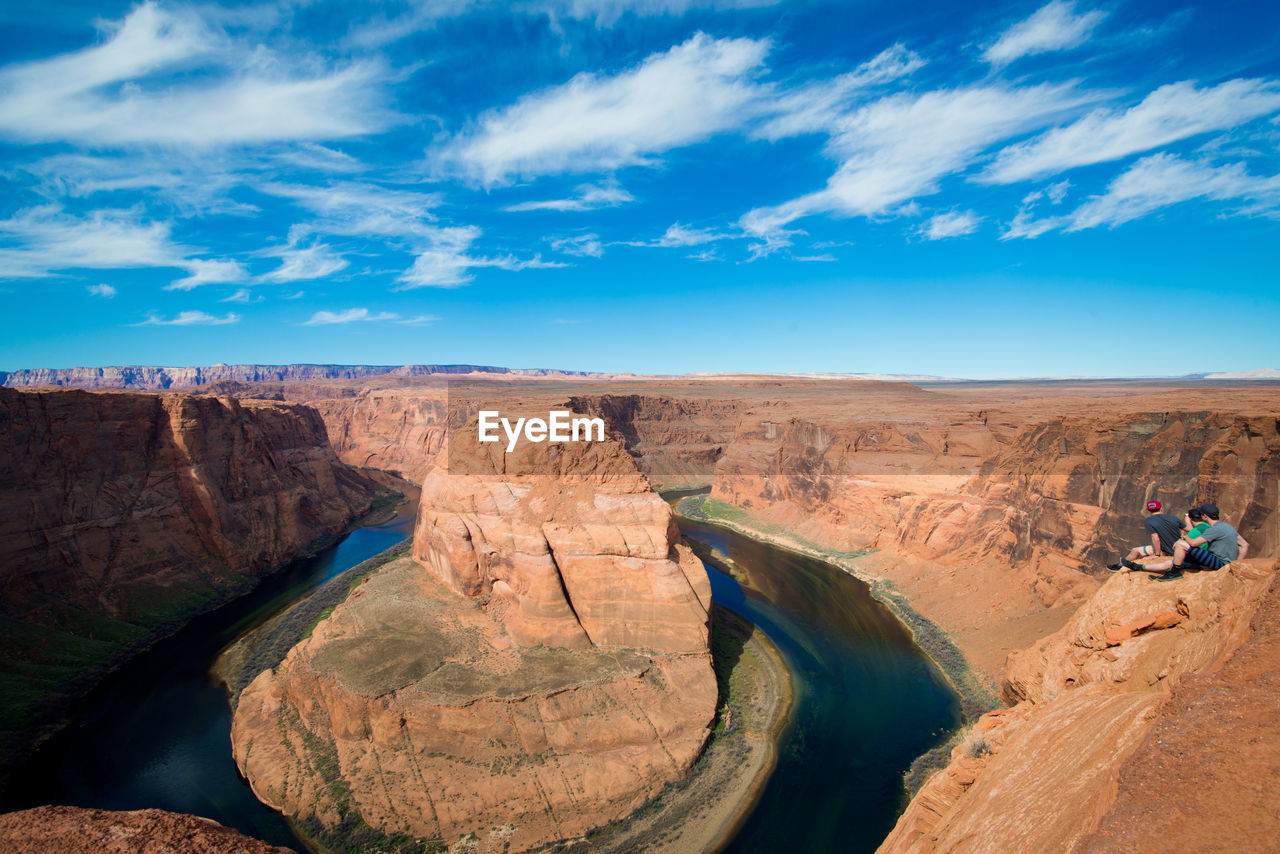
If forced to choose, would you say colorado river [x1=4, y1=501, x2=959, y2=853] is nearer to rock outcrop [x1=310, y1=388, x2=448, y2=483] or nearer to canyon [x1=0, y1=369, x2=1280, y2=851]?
canyon [x1=0, y1=369, x2=1280, y2=851]

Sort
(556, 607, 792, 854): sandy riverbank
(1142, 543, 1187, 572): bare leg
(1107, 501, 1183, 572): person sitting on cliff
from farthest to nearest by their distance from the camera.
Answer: (556, 607, 792, 854): sandy riverbank, (1107, 501, 1183, 572): person sitting on cliff, (1142, 543, 1187, 572): bare leg

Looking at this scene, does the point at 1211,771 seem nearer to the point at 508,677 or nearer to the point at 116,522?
the point at 508,677

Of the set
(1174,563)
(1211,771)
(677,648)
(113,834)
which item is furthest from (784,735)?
(113,834)

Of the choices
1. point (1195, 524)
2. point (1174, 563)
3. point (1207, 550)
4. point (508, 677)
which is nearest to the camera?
point (1207, 550)

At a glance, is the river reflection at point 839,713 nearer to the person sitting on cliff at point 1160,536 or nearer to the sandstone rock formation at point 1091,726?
the sandstone rock formation at point 1091,726

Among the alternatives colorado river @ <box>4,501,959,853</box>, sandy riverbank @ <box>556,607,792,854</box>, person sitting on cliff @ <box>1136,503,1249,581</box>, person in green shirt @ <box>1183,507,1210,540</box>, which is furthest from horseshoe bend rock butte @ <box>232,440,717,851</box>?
person in green shirt @ <box>1183,507,1210,540</box>
